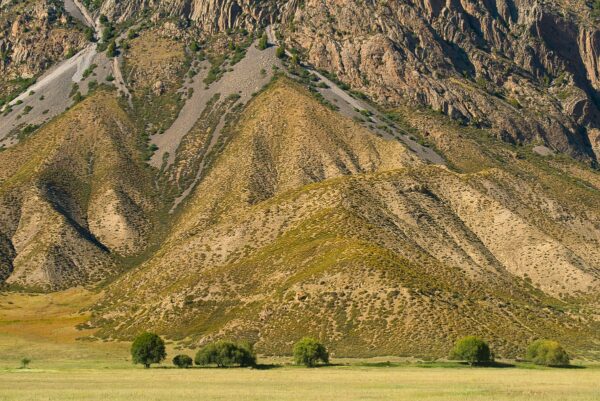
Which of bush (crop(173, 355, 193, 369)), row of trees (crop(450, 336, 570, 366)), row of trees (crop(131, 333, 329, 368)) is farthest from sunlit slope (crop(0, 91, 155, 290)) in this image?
row of trees (crop(450, 336, 570, 366))

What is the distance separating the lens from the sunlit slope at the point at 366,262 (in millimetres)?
114250

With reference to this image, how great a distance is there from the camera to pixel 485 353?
325ft

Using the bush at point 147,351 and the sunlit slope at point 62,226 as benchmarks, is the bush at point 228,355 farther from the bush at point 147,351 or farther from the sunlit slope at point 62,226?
the sunlit slope at point 62,226

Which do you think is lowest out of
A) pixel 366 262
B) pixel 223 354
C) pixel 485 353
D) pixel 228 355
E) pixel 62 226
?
pixel 485 353

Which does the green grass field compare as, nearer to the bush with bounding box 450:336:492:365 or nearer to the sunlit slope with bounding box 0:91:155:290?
the bush with bounding box 450:336:492:365

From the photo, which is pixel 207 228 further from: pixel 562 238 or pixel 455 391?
pixel 455 391

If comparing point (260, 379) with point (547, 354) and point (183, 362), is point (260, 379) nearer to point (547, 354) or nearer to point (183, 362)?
point (183, 362)

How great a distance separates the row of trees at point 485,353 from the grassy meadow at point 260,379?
2154 millimetres

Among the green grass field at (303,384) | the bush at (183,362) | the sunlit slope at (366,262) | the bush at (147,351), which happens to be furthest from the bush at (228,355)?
the sunlit slope at (366,262)

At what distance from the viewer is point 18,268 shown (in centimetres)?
17125

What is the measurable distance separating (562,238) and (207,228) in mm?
67138

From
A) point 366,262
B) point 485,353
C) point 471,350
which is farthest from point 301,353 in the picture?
point 366,262

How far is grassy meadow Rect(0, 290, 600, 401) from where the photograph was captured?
5697 centimetres

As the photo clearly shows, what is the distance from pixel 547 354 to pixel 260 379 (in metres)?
40.0
